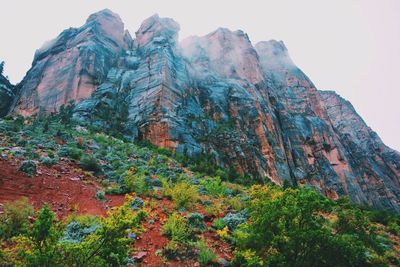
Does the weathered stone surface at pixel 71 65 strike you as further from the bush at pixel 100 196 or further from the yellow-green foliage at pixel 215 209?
the yellow-green foliage at pixel 215 209

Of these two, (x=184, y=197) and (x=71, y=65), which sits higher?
(x=71, y=65)

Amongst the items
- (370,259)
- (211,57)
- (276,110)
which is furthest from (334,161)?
(370,259)

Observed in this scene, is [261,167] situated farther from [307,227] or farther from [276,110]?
[307,227]

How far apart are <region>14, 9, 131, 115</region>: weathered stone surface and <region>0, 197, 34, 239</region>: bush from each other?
30367 mm

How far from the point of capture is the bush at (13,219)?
8125 mm

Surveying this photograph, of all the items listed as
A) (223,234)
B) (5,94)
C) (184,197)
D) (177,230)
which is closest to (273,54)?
(5,94)

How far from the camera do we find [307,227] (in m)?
8.40

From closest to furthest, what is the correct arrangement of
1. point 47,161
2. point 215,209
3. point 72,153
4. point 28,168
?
point 215,209 → point 28,168 → point 47,161 → point 72,153

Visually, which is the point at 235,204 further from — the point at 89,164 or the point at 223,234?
the point at 89,164

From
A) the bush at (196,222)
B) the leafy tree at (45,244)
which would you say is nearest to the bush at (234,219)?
→ the bush at (196,222)

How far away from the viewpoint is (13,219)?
852cm

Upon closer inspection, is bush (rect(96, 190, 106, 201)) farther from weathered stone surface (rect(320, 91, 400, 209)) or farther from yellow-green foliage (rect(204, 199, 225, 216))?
weathered stone surface (rect(320, 91, 400, 209))

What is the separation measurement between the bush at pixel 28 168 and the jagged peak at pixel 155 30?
1658 inches

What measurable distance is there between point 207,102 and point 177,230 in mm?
34237
